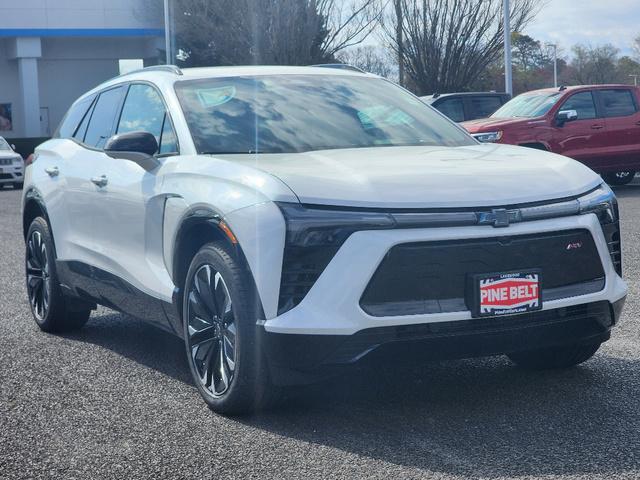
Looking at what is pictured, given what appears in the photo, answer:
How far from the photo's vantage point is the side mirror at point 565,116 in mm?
17748

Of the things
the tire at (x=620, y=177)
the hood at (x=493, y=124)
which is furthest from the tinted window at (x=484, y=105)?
the hood at (x=493, y=124)

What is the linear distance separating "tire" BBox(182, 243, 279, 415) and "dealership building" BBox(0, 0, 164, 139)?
152 ft

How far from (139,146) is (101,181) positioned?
606 mm

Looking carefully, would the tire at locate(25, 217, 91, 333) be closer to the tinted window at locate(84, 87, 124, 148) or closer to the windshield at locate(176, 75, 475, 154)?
the tinted window at locate(84, 87, 124, 148)

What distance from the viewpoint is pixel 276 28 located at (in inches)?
1591

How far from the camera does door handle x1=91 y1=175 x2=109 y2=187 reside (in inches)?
244

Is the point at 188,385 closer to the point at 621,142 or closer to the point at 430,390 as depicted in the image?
the point at 430,390

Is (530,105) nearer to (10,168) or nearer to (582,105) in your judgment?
(582,105)

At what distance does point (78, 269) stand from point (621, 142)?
14.4 metres

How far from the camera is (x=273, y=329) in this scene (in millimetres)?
4492

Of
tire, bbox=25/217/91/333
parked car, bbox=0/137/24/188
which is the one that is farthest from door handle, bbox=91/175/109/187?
parked car, bbox=0/137/24/188

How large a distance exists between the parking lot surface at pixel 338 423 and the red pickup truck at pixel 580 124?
11.9m

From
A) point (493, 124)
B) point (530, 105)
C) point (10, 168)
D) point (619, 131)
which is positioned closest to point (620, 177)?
point (619, 131)

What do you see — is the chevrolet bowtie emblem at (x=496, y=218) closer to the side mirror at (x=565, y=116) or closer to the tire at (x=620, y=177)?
the side mirror at (x=565, y=116)
